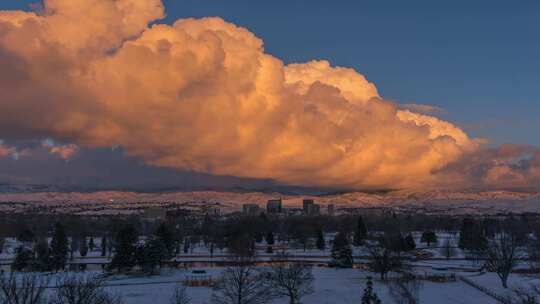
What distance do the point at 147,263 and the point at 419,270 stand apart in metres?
39.3

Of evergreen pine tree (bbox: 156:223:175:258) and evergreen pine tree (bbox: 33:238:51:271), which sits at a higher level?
evergreen pine tree (bbox: 156:223:175:258)

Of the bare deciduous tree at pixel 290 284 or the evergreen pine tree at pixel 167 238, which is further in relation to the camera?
the evergreen pine tree at pixel 167 238

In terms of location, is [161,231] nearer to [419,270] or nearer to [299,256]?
[299,256]

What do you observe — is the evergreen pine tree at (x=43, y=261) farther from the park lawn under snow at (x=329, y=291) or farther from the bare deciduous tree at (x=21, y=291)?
the bare deciduous tree at (x=21, y=291)

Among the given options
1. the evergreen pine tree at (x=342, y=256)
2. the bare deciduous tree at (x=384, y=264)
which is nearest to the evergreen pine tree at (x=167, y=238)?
the evergreen pine tree at (x=342, y=256)

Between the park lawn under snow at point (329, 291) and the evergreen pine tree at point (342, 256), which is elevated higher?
the evergreen pine tree at point (342, 256)

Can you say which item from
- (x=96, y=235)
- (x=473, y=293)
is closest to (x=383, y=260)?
(x=473, y=293)

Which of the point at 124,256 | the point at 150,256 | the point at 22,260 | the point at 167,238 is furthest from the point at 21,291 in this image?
the point at 167,238

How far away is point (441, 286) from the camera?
61.2 m

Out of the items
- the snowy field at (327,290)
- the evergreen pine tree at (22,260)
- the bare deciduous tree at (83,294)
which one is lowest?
the snowy field at (327,290)

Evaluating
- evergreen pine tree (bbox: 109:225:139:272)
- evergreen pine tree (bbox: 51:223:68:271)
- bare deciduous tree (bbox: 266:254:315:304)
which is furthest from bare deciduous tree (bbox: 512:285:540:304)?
evergreen pine tree (bbox: 51:223:68:271)

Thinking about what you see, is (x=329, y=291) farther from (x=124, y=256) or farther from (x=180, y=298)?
(x=124, y=256)

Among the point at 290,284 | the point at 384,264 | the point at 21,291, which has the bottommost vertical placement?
the point at 290,284

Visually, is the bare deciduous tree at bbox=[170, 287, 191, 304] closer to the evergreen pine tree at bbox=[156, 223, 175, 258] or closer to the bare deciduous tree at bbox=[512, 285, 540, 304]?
the bare deciduous tree at bbox=[512, 285, 540, 304]
